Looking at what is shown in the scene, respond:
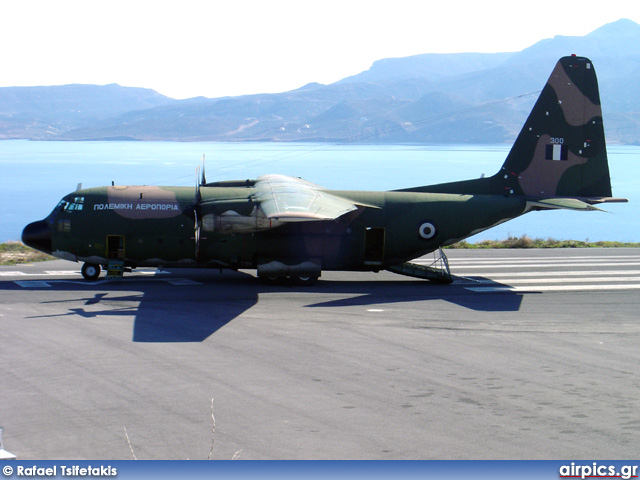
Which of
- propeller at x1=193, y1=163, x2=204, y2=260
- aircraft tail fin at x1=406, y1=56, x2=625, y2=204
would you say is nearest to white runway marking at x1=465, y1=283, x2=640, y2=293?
aircraft tail fin at x1=406, y1=56, x2=625, y2=204

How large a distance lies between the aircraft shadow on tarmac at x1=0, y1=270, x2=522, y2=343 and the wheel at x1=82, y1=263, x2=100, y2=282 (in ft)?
1.04

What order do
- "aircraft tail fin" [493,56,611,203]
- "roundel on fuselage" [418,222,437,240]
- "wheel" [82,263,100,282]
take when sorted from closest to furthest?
"wheel" [82,263,100,282] < "roundel on fuselage" [418,222,437,240] < "aircraft tail fin" [493,56,611,203]

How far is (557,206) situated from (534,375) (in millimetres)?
13462

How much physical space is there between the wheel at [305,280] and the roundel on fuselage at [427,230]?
16.3 feet

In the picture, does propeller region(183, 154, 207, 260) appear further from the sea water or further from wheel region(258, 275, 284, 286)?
the sea water

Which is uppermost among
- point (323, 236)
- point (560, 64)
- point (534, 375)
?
point (560, 64)

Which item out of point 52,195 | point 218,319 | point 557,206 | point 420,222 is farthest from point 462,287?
point 52,195

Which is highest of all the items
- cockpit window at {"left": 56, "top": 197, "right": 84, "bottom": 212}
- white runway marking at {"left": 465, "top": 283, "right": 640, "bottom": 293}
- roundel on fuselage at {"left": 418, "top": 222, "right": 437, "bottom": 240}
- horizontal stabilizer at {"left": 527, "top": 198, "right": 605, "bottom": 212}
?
horizontal stabilizer at {"left": 527, "top": 198, "right": 605, "bottom": 212}

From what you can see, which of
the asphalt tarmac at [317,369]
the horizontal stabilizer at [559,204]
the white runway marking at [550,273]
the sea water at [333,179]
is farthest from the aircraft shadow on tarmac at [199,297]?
the sea water at [333,179]

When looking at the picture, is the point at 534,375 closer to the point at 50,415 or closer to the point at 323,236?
the point at 50,415

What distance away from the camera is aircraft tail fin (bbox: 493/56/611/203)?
30.5 metres

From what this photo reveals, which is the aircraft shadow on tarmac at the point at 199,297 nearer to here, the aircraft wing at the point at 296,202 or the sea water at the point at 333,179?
the aircraft wing at the point at 296,202

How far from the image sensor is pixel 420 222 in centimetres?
2873

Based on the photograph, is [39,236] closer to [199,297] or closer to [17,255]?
[199,297]
